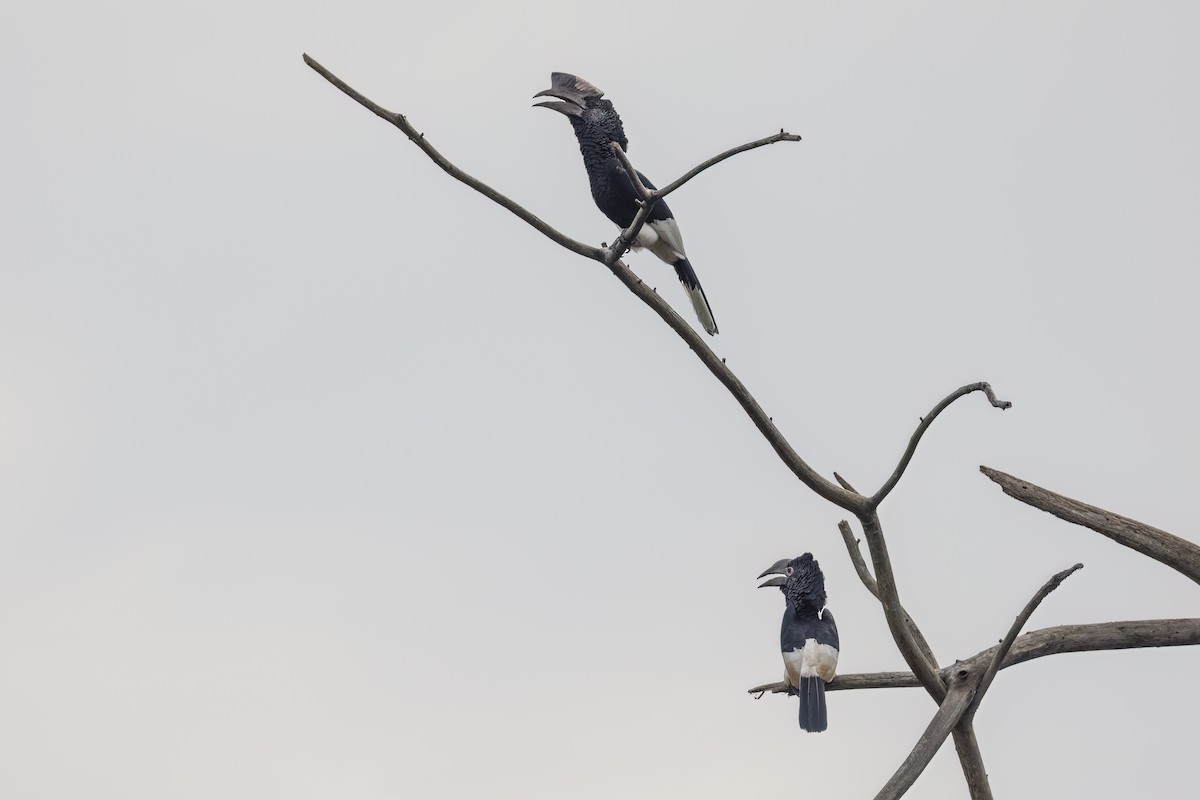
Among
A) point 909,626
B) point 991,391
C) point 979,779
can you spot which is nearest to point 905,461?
point 991,391

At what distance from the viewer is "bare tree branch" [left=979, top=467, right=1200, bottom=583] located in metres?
5.82

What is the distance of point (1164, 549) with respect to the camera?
5.83 meters

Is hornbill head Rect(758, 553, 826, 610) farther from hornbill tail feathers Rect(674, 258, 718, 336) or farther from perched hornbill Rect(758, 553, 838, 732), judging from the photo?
hornbill tail feathers Rect(674, 258, 718, 336)

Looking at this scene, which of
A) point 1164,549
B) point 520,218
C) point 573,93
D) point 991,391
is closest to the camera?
point 991,391

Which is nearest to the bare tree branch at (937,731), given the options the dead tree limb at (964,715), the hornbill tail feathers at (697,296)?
the dead tree limb at (964,715)

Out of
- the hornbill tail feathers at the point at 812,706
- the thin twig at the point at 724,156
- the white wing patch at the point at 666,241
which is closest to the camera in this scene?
the thin twig at the point at 724,156

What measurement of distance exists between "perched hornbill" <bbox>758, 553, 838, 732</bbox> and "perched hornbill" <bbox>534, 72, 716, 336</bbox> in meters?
1.71

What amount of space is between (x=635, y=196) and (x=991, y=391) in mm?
2640

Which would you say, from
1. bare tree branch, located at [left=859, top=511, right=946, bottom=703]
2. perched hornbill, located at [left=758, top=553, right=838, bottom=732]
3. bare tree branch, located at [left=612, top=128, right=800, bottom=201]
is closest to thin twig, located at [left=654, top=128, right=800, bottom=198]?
bare tree branch, located at [left=612, top=128, right=800, bottom=201]

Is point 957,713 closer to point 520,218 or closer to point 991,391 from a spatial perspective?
point 991,391

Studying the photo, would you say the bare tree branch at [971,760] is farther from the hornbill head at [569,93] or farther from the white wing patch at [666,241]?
the hornbill head at [569,93]

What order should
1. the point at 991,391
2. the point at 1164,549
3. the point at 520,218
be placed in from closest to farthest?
the point at 991,391
the point at 520,218
the point at 1164,549

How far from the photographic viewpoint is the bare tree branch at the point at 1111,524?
5.82 m

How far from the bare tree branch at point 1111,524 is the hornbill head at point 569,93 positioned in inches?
101
